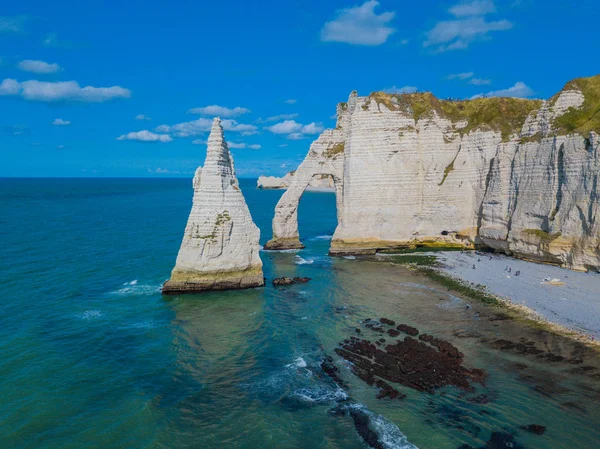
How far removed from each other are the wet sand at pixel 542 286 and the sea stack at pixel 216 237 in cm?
1725

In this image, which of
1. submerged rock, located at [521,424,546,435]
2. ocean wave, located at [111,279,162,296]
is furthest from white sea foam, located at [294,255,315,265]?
submerged rock, located at [521,424,546,435]

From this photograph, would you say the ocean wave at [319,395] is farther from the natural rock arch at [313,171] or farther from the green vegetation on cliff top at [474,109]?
the green vegetation on cliff top at [474,109]

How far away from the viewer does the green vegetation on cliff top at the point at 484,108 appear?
34031 mm

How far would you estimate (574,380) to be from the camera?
1659 cm

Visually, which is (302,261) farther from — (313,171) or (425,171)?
(425,171)

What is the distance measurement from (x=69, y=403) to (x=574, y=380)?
19.9 meters

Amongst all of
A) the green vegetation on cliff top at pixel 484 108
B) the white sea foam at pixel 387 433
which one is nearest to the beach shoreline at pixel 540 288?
the green vegetation on cliff top at pixel 484 108

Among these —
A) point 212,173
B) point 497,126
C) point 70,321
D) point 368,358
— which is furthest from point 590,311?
point 70,321

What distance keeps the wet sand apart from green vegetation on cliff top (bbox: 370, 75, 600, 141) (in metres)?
12.1

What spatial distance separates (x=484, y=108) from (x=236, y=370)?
37.0 meters

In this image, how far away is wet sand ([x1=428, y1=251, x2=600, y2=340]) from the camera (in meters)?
22.7

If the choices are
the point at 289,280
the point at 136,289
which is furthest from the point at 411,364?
the point at 136,289

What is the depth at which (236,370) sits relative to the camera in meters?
17.9

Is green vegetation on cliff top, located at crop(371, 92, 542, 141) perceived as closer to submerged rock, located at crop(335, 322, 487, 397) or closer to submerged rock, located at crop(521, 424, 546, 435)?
submerged rock, located at crop(335, 322, 487, 397)
